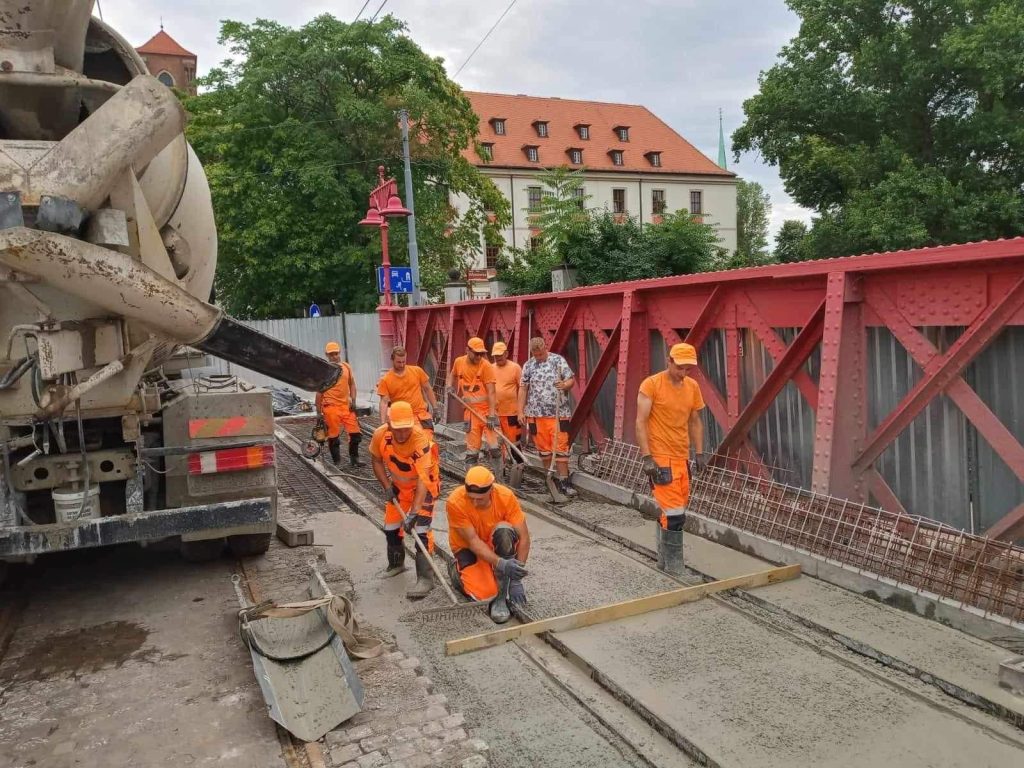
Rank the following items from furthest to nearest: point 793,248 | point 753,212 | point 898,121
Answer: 1. point 753,212
2. point 793,248
3. point 898,121

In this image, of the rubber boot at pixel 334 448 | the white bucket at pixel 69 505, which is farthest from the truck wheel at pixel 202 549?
the rubber boot at pixel 334 448

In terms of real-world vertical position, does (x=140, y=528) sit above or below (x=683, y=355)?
below

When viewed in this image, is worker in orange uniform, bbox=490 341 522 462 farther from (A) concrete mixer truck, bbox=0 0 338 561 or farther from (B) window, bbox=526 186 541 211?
(B) window, bbox=526 186 541 211

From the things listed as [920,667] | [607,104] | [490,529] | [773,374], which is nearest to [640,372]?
[773,374]

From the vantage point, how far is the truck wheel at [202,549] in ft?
20.8

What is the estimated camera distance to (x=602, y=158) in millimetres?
54281

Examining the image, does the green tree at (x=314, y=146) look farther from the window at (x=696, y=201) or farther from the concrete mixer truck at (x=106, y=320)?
the window at (x=696, y=201)

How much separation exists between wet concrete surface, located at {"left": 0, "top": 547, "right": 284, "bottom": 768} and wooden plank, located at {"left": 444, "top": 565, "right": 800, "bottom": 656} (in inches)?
49.4

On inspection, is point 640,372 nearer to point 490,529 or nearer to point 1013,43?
point 490,529

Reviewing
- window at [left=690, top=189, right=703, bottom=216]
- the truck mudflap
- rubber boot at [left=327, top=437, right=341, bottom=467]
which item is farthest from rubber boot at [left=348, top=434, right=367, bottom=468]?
window at [left=690, top=189, right=703, bottom=216]

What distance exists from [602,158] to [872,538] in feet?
170

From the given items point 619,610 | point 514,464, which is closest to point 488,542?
point 619,610

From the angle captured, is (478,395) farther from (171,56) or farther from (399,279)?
(171,56)

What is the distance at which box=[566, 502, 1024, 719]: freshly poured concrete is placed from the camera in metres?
3.96
